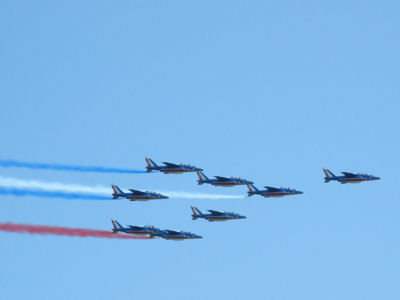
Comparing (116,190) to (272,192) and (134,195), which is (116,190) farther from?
(272,192)

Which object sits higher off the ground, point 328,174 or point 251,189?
point 251,189

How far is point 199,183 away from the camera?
143000mm

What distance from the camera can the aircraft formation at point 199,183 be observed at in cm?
13800

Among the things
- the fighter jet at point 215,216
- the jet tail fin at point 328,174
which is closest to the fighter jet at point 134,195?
the fighter jet at point 215,216

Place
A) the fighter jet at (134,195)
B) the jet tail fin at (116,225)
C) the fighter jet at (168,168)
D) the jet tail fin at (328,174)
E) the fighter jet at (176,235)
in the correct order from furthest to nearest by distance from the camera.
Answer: the fighter jet at (176,235)
the jet tail fin at (328,174)
the jet tail fin at (116,225)
the fighter jet at (168,168)
the fighter jet at (134,195)

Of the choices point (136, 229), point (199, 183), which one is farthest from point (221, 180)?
point (136, 229)

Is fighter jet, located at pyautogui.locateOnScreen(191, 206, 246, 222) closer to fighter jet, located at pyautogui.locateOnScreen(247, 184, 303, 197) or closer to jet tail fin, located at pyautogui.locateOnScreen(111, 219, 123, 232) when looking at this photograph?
fighter jet, located at pyautogui.locateOnScreen(247, 184, 303, 197)

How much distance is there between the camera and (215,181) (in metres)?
143

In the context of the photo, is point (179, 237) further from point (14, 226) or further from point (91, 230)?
point (14, 226)

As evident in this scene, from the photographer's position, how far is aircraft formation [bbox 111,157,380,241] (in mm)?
138000

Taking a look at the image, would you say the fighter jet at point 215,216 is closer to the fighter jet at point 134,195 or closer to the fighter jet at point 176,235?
the fighter jet at point 176,235

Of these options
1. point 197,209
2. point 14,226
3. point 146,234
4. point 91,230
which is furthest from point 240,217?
point 14,226

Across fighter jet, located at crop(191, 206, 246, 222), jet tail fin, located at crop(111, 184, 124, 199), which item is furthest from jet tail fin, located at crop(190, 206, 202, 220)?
jet tail fin, located at crop(111, 184, 124, 199)

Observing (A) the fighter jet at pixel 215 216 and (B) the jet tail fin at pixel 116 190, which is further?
(A) the fighter jet at pixel 215 216
